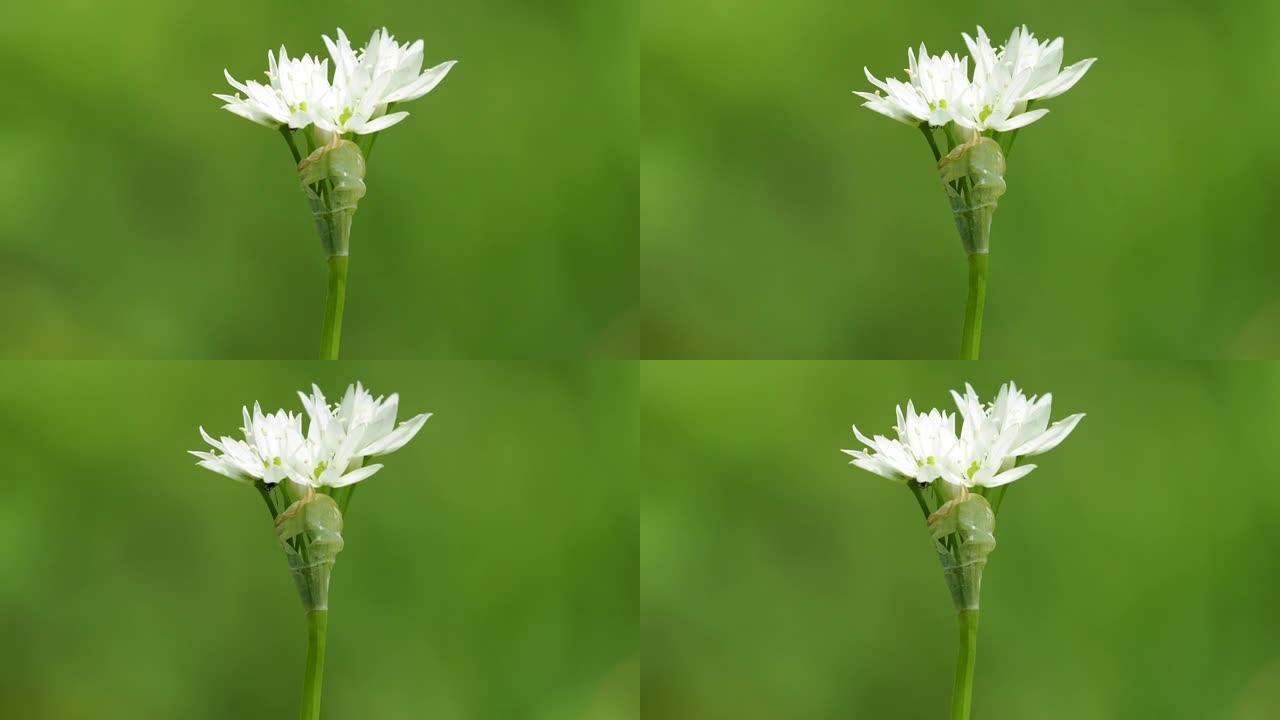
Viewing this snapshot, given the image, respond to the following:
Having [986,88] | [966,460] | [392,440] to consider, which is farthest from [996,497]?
[392,440]

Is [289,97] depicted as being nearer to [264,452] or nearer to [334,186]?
[334,186]

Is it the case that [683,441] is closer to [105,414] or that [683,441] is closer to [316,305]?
[316,305]

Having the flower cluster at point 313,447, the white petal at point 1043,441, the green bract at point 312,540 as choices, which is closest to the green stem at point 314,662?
the green bract at point 312,540

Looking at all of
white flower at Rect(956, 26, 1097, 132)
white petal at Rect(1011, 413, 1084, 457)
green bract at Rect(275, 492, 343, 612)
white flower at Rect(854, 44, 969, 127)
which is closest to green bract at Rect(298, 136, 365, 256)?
green bract at Rect(275, 492, 343, 612)

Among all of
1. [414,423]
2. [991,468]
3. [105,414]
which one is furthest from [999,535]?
[105,414]

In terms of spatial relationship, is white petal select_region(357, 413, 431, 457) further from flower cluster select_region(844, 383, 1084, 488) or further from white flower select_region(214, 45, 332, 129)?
flower cluster select_region(844, 383, 1084, 488)

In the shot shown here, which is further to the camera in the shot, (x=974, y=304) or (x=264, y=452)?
(x=974, y=304)

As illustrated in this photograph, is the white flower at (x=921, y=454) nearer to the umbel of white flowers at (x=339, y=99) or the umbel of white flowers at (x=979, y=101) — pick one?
the umbel of white flowers at (x=979, y=101)
